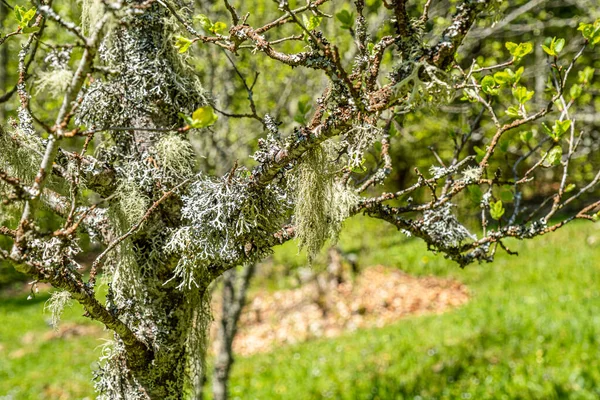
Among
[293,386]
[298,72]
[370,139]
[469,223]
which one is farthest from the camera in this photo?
[293,386]

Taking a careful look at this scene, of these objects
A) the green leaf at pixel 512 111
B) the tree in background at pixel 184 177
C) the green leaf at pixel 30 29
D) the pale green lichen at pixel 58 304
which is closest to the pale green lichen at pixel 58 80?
the tree in background at pixel 184 177

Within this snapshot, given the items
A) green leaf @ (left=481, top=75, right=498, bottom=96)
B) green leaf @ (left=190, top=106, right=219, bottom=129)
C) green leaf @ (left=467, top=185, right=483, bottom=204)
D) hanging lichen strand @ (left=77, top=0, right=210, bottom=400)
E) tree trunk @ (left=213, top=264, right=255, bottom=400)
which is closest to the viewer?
green leaf @ (left=190, top=106, right=219, bottom=129)

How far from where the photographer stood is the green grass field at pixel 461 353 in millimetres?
5070

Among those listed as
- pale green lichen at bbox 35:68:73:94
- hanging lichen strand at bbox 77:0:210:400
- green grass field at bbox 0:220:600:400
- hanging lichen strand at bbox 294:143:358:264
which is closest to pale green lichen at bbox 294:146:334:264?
hanging lichen strand at bbox 294:143:358:264

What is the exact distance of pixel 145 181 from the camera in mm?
1786

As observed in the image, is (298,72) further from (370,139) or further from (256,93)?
(370,139)

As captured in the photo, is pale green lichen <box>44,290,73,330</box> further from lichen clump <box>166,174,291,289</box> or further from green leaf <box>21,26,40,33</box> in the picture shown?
green leaf <box>21,26,40,33</box>

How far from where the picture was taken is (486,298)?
26.2 ft

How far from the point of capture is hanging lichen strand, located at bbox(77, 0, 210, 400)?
1.78 m

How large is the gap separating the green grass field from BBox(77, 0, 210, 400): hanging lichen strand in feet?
4.85

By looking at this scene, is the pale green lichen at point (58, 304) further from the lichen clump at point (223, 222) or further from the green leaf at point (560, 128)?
the green leaf at point (560, 128)

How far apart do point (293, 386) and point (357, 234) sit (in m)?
5.39

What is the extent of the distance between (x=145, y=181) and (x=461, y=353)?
16.4 feet

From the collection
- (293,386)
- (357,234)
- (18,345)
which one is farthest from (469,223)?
(18,345)
